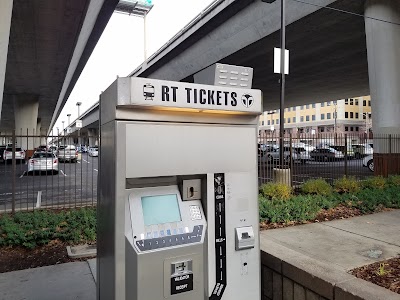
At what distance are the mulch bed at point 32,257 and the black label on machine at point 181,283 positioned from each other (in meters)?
3.15

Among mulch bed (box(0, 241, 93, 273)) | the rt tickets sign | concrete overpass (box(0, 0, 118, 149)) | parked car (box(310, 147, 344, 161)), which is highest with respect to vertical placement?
concrete overpass (box(0, 0, 118, 149))

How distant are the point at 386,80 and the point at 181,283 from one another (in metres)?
12.8

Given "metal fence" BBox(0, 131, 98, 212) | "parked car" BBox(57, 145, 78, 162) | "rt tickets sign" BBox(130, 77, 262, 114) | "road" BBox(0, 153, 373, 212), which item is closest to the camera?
"rt tickets sign" BBox(130, 77, 262, 114)

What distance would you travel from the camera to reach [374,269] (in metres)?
3.21

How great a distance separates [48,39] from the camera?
15.8 m

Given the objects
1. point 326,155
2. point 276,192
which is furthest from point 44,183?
point 326,155

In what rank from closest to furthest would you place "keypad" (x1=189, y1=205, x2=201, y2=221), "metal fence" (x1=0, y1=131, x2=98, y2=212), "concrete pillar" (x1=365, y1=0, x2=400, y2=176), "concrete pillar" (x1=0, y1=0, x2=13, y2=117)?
"keypad" (x1=189, y1=205, x2=201, y2=221)
"concrete pillar" (x1=0, y1=0, x2=13, y2=117)
"metal fence" (x1=0, y1=131, x2=98, y2=212)
"concrete pillar" (x1=365, y1=0, x2=400, y2=176)

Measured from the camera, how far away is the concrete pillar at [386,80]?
39.9 feet

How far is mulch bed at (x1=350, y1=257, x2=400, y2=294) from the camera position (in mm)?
2844

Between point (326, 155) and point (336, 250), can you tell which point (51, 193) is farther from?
point (326, 155)

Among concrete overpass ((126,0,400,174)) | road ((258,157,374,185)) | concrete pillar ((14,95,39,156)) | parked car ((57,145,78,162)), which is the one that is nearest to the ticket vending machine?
road ((258,157,374,185))

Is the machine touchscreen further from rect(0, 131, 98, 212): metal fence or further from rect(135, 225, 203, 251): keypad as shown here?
rect(0, 131, 98, 212): metal fence

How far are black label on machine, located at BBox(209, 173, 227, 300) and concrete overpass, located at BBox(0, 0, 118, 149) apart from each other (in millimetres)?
8246

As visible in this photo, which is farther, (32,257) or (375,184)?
(375,184)
